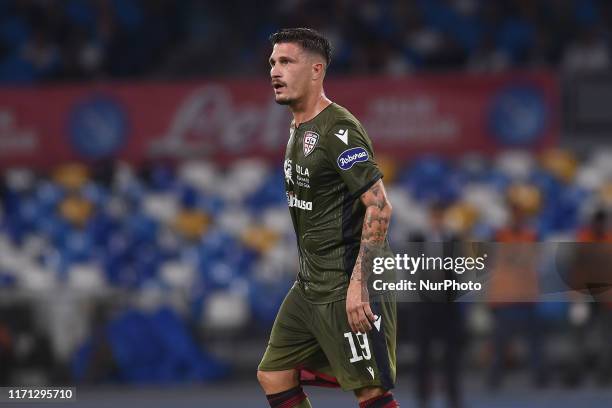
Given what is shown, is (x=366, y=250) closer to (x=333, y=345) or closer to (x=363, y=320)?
(x=363, y=320)

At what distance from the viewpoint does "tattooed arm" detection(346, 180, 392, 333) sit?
475 cm

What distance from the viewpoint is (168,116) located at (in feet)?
43.7

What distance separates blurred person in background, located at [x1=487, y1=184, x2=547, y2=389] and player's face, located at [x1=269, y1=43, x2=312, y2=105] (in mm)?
1083

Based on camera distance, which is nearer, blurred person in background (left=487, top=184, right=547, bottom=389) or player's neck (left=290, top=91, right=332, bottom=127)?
player's neck (left=290, top=91, right=332, bottom=127)

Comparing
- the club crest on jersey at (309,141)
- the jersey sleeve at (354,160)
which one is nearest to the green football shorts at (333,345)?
the jersey sleeve at (354,160)

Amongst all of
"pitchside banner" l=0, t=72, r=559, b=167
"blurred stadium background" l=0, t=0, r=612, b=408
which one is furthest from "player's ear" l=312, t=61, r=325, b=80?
"pitchside banner" l=0, t=72, r=559, b=167

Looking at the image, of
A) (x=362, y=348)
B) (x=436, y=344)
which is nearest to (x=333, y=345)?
(x=362, y=348)

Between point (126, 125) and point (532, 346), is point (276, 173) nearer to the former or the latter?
point (126, 125)

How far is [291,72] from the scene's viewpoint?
16.3 feet

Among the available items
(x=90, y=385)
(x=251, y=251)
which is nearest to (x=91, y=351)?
(x=90, y=385)

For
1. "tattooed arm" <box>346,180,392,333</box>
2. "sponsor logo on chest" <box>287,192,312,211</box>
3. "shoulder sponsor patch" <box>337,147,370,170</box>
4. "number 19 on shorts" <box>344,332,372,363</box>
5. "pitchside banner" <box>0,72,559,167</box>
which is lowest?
"number 19 on shorts" <box>344,332,372,363</box>

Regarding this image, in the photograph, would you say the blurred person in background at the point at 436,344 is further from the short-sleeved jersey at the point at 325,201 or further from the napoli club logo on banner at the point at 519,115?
the short-sleeved jersey at the point at 325,201

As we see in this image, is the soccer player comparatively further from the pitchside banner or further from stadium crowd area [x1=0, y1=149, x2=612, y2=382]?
the pitchside banner

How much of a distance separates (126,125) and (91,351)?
3043mm
